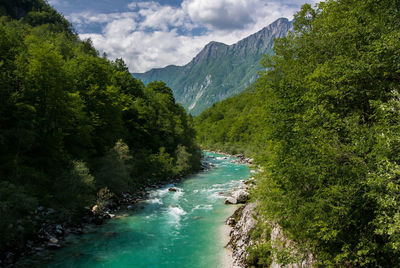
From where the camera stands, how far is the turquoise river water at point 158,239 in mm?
15266

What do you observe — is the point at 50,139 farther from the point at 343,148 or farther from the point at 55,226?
the point at 343,148

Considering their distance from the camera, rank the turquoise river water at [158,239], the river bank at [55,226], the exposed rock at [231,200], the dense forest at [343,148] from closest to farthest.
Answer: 1. the dense forest at [343,148]
2. the river bank at [55,226]
3. the turquoise river water at [158,239]
4. the exposed rock at [231,200]

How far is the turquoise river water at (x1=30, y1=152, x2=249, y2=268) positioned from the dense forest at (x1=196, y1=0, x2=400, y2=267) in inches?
190

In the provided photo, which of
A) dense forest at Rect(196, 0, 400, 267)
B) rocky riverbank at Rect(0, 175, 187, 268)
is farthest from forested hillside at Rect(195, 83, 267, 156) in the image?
dense forest at Rect(196, 0, 400, 267)

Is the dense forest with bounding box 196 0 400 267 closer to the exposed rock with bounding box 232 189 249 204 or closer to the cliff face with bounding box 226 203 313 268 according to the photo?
the cliff face with bounding box 226 203 313 268

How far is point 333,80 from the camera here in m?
10.4

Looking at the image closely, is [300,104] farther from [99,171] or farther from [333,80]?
[99,171]

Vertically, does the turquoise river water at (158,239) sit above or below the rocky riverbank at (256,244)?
below

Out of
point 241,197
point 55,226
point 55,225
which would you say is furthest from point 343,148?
point 55,225

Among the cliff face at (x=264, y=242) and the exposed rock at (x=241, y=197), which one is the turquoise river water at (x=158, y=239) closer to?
the cliff face at (x=264, y=242)

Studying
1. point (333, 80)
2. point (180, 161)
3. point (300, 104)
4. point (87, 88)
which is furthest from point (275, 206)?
point (180, 161)

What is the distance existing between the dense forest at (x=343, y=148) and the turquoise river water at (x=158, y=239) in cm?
483

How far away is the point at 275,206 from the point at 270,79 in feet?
31.9

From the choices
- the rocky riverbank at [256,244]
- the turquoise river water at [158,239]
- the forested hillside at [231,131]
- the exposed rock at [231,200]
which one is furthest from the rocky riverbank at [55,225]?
the forested hillside at [231,131]
